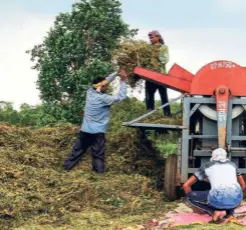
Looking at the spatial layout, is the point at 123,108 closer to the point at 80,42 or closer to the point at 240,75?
the point at 240,75

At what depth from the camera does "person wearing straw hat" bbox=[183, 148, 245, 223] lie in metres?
7.18

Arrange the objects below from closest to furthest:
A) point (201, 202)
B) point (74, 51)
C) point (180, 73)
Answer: point (201, 202) < point (180, 73) < point (74, 51)

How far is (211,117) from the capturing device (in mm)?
8609

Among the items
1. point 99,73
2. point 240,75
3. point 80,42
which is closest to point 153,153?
point 240,75

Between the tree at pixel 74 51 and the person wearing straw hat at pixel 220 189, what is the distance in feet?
37.8

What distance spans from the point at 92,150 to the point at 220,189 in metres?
2.70

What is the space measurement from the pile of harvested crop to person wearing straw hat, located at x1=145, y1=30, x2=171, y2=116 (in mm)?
710

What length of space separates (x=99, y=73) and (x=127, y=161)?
8496 millimetres

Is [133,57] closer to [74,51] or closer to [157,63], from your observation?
[157,63]

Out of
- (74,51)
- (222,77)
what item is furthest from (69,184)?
(74,51)

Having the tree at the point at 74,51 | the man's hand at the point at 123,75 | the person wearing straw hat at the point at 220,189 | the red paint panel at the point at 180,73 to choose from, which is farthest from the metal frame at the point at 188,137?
the tree at the point at 74,51

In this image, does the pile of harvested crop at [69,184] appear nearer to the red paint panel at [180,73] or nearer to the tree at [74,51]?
the red paint panel at [180,73]

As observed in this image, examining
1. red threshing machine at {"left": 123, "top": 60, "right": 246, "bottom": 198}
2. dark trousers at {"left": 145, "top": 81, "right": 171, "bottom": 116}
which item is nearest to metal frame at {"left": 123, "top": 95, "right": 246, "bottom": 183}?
red threshing machine at {"left": 123, "top": 60, "right": 246, "bottom": 198}

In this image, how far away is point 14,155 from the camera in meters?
9.19
